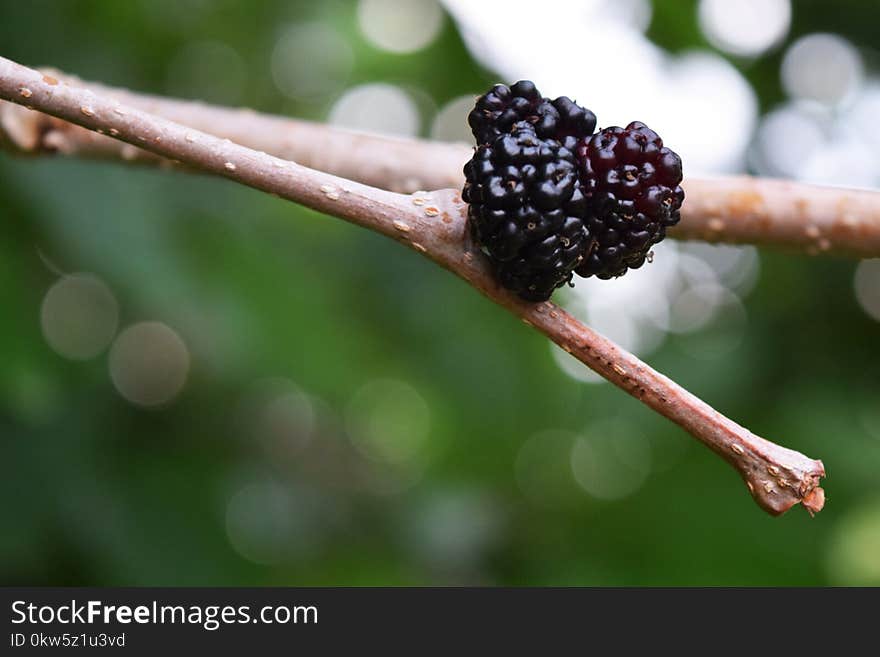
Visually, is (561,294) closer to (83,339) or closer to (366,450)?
(83,339)

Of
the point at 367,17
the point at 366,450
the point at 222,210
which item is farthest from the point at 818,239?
the point at 366,450

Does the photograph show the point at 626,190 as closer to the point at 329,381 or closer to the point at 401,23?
the point at 329,381

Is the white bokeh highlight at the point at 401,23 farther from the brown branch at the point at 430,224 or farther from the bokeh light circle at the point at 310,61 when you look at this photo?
the brown branch at the point at 430,224

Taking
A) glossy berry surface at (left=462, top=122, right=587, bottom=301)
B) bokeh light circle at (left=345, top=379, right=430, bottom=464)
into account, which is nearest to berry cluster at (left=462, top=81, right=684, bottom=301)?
glossy berry surface at (left=462, top=122, right=587, bottom=301)

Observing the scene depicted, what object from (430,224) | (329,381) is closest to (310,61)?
(329,381)

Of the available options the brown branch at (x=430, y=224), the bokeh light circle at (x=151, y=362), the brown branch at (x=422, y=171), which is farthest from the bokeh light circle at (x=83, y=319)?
the brown branch at (x=430, y=224)

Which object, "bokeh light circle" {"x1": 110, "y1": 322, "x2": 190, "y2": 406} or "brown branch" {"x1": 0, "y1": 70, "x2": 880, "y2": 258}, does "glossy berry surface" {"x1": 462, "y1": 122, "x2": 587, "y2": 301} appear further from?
"bokeh light circle" {"x1": 110, "y1": 322, "x2": 190, "y2": 406}
